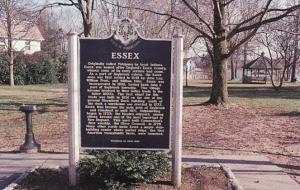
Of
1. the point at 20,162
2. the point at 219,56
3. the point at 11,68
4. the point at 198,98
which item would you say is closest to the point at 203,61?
the point at 11,68

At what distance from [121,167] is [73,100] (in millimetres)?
1157

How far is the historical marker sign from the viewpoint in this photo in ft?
21.8

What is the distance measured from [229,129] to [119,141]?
715 cm

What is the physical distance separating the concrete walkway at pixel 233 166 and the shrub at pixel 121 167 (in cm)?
134

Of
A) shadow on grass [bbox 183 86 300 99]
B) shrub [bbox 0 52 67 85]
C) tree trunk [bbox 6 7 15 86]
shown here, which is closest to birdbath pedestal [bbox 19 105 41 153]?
shadow on grass [bbox 183 86 300 99]

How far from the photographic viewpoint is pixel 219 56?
1853 centimetres

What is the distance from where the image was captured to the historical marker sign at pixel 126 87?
6.65 meters

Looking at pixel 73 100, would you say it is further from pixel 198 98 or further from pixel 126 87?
pixel 198 98

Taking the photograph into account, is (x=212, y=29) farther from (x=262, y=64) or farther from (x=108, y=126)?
(x=262, y=64)

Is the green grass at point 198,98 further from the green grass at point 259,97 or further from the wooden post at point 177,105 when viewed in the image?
the wooden post at point 177,105

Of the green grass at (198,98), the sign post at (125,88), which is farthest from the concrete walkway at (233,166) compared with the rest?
the green grass at (198,98)

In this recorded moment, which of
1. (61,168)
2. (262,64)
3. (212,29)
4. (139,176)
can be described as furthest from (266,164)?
(262,64)

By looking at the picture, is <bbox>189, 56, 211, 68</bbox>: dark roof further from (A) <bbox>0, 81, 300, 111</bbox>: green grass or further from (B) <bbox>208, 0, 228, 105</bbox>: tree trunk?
(B) <bbox>208, 0, 228, 105</bbox>: tree trunk

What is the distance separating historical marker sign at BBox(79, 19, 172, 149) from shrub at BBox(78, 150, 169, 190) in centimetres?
15
